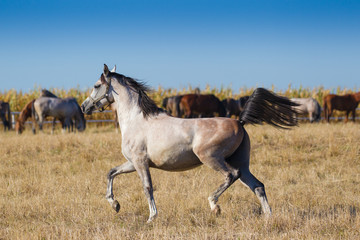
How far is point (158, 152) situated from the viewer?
4965mm

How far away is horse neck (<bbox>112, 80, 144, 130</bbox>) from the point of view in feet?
17.6

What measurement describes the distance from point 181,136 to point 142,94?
96cm

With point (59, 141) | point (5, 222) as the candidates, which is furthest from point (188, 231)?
point (59, 141)

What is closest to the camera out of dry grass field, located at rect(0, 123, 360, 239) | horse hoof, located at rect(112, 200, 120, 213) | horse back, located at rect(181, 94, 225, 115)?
dry grass field, located at rect(0, 123, 360, 239)

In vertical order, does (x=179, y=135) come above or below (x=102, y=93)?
below

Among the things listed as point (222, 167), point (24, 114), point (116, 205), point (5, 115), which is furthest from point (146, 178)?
point (5, 115)

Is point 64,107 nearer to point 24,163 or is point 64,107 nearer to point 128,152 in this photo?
point 24,163

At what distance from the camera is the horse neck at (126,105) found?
5371 millimetres

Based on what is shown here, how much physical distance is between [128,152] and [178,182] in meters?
2.58

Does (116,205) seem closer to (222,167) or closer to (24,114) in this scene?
(222,167)

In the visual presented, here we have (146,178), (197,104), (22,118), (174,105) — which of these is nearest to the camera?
(146,178)

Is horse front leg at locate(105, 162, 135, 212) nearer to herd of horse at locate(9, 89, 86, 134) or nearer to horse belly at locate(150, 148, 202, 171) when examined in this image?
horse belly at locate(150, 148, 202, 171)

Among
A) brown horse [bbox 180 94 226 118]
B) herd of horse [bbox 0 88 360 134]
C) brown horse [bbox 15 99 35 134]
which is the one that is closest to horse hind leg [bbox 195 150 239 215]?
herd of horse [bbox 0 88 360 134]

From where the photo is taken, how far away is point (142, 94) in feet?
18.0
